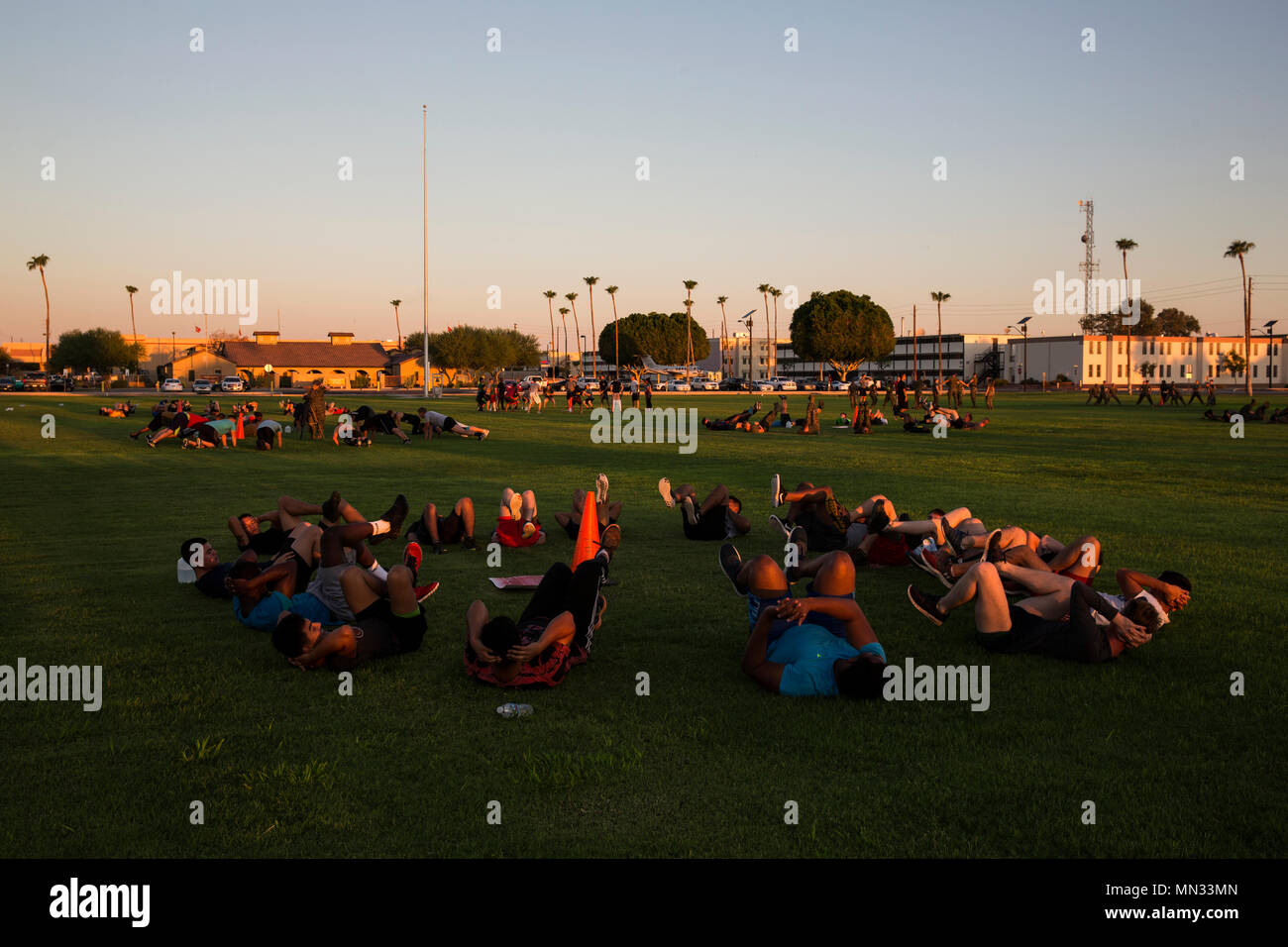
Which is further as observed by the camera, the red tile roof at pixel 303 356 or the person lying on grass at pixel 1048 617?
the red tile roof at pixel 303 356

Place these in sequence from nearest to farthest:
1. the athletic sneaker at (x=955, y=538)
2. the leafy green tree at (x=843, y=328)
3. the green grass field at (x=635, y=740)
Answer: the green grass field at (x=635, y=740)
the athletic sneaker at (x=955, y=538)
the leafy green tree at (x=843, y=328)

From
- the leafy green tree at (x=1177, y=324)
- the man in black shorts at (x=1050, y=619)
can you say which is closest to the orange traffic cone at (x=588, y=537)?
the man in black shorts at (x=1050, y=619)

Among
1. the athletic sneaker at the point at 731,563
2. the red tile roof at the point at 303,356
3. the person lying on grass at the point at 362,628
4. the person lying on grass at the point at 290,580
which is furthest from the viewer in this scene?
the red tile roof at the point at 303,356

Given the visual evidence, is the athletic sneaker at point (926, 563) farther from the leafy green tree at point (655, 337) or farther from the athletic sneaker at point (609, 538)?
the leafy green tree at point (655, 337)

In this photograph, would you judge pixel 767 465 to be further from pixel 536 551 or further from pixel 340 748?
pixel 340 748

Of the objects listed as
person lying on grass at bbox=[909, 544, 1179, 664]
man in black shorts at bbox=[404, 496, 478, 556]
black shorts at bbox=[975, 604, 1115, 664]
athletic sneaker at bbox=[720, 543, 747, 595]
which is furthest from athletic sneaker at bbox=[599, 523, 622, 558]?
black shorts at bbox=[975, 604, 1115, 664]

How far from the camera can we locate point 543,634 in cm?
637

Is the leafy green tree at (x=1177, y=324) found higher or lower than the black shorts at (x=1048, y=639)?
higher

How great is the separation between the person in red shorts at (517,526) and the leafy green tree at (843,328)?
10274 centimetres

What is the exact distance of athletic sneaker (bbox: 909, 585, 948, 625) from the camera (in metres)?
7.50

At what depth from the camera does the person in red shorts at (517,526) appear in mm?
11727

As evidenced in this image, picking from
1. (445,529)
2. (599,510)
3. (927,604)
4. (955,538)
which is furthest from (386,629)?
(955,538)

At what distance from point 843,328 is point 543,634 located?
10858 cm

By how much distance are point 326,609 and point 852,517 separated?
6.39 meters
